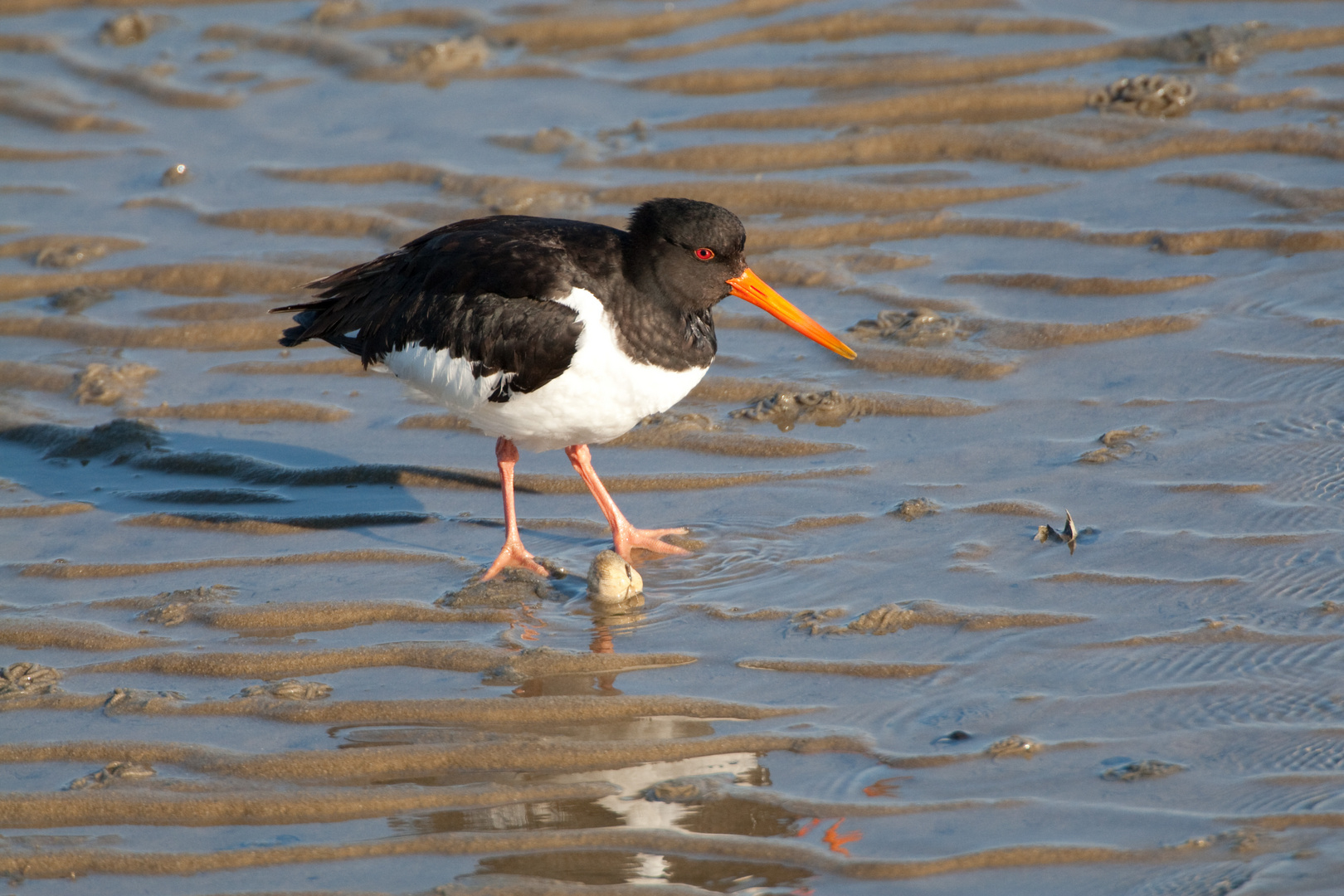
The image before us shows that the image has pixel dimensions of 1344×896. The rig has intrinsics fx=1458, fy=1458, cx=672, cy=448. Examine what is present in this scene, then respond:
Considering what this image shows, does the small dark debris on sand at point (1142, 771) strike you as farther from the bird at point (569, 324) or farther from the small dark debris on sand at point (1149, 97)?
the small dark debris on sand at point (1149, 97)

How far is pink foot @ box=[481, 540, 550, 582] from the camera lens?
6.11 metres

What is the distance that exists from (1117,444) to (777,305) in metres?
1.65

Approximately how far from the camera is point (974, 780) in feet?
14.6

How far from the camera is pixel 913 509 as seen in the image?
6.21 metres

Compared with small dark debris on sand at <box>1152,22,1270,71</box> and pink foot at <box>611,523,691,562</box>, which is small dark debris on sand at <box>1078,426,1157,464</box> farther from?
small dark debris on sand at <box>1152,22,1270,71</box>

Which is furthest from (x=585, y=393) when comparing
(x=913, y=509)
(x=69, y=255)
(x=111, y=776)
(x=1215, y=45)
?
(x=1215, y=45)

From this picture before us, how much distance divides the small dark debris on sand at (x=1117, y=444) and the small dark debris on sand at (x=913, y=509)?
30.2 inches

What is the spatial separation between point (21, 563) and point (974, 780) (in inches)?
169

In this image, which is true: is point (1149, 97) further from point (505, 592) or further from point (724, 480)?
point (505, 592)

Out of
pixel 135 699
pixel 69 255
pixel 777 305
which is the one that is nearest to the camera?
pixel 135 699

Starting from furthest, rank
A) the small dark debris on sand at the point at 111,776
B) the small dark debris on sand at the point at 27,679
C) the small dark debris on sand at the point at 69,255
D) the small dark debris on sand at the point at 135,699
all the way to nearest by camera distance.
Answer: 1. the small dark debris on sand at the point at 69,255
2. the small dark debris on sand at the point at 27,679
3. the small dark debris on sand at the point at 135,699
4. the small dark debris on sand at the point at 111,776

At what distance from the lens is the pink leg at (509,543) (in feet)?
20.1

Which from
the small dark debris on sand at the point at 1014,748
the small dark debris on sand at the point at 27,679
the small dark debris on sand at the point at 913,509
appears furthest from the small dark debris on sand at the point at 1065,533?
the small dark debris on sand at the point at 27,679

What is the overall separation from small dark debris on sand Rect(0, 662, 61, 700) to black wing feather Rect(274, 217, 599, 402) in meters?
1.99
